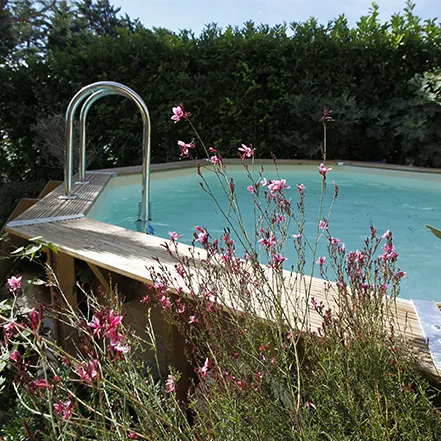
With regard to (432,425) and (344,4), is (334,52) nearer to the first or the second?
(344,4)

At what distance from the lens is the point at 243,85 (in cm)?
824

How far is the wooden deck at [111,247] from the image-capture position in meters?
1.55

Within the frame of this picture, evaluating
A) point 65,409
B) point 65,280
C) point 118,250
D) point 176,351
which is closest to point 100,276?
point 118,250

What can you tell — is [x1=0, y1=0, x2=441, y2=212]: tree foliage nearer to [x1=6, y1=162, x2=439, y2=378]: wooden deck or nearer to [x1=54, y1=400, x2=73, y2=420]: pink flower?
[x1=6, y1=162, x2=439, y2=378]: wooden deck

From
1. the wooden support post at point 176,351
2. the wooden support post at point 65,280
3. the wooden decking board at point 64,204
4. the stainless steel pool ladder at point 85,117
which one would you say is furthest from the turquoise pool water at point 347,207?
the wooden support post at point 176,351

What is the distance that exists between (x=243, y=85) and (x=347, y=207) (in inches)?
152

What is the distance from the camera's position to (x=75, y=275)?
2420 mm

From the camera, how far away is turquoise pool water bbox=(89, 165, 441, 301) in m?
3.81

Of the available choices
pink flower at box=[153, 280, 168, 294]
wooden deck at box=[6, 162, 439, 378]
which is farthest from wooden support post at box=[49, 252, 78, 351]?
pink flower at box=[153, 280, 168, 294]

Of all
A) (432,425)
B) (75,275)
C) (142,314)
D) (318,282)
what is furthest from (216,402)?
(75,275)

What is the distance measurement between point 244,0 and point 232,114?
9860 millimetres

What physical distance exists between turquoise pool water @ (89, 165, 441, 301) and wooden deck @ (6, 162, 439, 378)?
2.24 ft

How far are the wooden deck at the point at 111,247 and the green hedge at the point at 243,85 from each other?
496cm

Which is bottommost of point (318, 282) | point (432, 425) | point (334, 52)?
point (432, 425)
